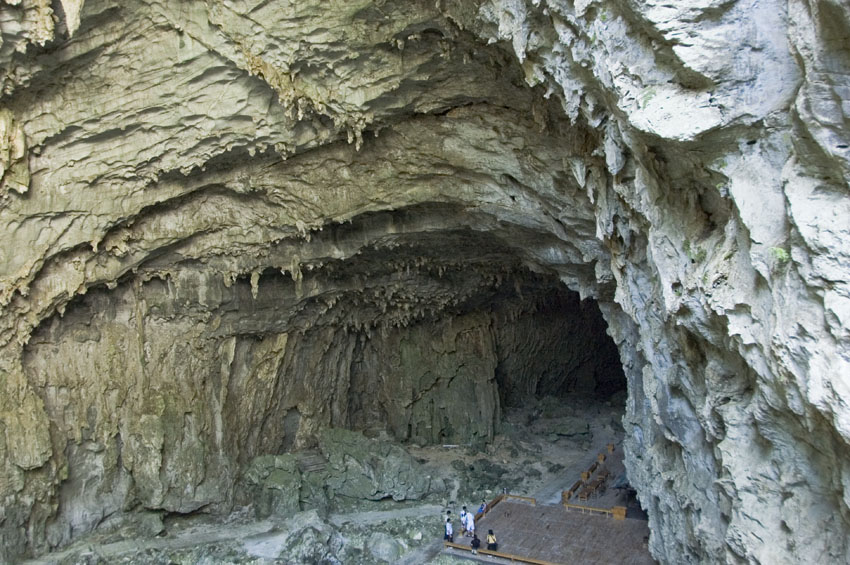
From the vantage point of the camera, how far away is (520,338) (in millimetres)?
27500

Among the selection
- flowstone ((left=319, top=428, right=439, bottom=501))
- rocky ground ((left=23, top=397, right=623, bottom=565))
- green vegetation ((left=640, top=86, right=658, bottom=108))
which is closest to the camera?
green vegetation ((left=640, top=86, right=658, bottom=108))

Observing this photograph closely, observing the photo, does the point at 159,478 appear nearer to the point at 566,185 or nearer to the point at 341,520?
the point at 341,520

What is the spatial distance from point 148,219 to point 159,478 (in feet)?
21.6

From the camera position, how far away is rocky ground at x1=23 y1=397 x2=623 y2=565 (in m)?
15.4

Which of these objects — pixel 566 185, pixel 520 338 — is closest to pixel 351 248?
pixel 566 185

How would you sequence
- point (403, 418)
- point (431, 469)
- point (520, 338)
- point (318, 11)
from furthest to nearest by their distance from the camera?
point (520, 338) < point (403, 418) < point (431, 469) < point (318, 11)

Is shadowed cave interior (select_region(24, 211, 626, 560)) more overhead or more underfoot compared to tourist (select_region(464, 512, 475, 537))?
more overhead

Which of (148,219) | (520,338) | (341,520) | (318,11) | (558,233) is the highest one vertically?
(318,11)

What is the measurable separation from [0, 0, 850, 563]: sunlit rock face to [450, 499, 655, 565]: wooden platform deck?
4.22 feet

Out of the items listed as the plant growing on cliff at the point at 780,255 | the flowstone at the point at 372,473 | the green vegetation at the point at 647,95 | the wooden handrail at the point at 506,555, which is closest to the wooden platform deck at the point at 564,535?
the wooden handrail at the point at 506,555

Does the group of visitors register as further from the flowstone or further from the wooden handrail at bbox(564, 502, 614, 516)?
the flowstone

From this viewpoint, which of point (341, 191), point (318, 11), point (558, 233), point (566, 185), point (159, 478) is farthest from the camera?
point (159, 478)

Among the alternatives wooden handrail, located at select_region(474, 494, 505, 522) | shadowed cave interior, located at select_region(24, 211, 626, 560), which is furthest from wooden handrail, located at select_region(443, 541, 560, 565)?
shadowed cave interior, located at select_region(24, 211, 626, 560)

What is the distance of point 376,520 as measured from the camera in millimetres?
18078
